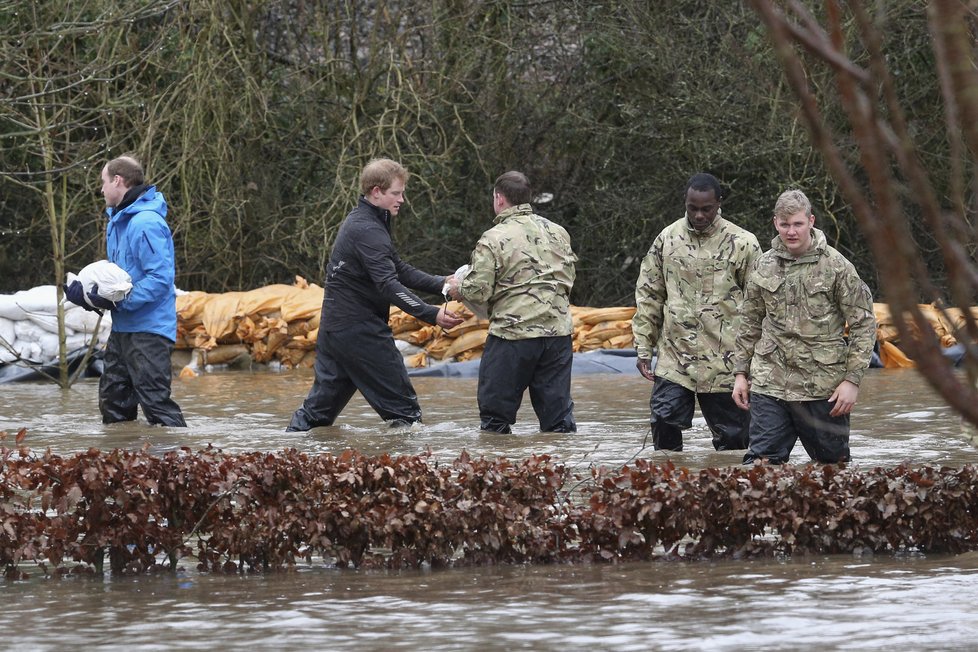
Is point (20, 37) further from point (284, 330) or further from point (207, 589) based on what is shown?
point (207, 589)

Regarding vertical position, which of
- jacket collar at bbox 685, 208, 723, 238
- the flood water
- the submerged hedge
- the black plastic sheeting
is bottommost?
the flood water

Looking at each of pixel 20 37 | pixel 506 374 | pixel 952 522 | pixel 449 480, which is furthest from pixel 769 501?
pixel 20 37

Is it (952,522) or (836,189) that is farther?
(836,189)

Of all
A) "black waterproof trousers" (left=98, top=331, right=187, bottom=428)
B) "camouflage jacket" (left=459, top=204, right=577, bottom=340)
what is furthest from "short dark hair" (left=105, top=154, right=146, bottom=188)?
"camouflage jacket" (left=459, top=204, right=577, bottom=340)

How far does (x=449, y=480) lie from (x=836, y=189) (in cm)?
1304

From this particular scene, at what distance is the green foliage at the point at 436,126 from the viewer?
18141mm

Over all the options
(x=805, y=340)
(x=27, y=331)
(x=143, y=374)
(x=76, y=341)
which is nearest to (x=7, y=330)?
(x=27, y=331)

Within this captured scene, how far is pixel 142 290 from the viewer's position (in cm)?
940

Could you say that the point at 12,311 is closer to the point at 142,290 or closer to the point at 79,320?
the point at 79,320

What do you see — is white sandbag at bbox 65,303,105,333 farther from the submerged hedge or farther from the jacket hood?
the submerged hedge

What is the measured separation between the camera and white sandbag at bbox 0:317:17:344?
15.7m

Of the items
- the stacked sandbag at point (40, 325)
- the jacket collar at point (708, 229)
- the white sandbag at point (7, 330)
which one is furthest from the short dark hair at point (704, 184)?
the white sandbag at point (7, 330)

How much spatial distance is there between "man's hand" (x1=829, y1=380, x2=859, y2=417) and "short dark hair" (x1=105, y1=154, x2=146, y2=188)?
15.4 feet

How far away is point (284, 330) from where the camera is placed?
16.3m
